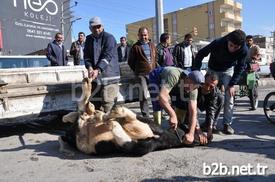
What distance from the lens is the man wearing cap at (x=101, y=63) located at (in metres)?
6.40

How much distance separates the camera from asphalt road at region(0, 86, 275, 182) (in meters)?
4.34

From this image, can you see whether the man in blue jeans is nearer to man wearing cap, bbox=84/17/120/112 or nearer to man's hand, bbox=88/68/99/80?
man wearing cap, bbox=84/17/120/112

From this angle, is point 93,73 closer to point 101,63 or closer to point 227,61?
point 101,63

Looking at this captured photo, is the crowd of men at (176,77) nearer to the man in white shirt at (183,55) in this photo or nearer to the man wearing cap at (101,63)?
the man wearing cap at (101,63)

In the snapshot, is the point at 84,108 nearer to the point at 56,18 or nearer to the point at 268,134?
the point at 268,134

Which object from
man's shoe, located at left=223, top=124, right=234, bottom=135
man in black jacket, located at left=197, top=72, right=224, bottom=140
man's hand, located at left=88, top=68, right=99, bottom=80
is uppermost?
man's hand, located at left=88, top=68, right=99, bottom=80

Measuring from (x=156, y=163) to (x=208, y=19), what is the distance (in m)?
71.5

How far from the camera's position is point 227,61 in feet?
20.7

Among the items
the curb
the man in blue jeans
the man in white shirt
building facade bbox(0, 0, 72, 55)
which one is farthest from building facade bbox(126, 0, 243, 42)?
the man in blue jeans

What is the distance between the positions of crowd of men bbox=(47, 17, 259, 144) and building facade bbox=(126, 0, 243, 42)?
61832 mm

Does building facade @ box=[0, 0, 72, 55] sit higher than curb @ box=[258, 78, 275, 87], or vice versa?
building facade @ box=[0, 0, 72, 55]

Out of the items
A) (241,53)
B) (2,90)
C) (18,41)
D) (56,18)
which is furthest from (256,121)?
(56,18)

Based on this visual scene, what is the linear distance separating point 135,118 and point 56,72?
10.7ft

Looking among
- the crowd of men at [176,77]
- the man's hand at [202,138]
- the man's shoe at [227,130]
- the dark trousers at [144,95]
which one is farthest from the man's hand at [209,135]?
the dark trousers at [144,95]
